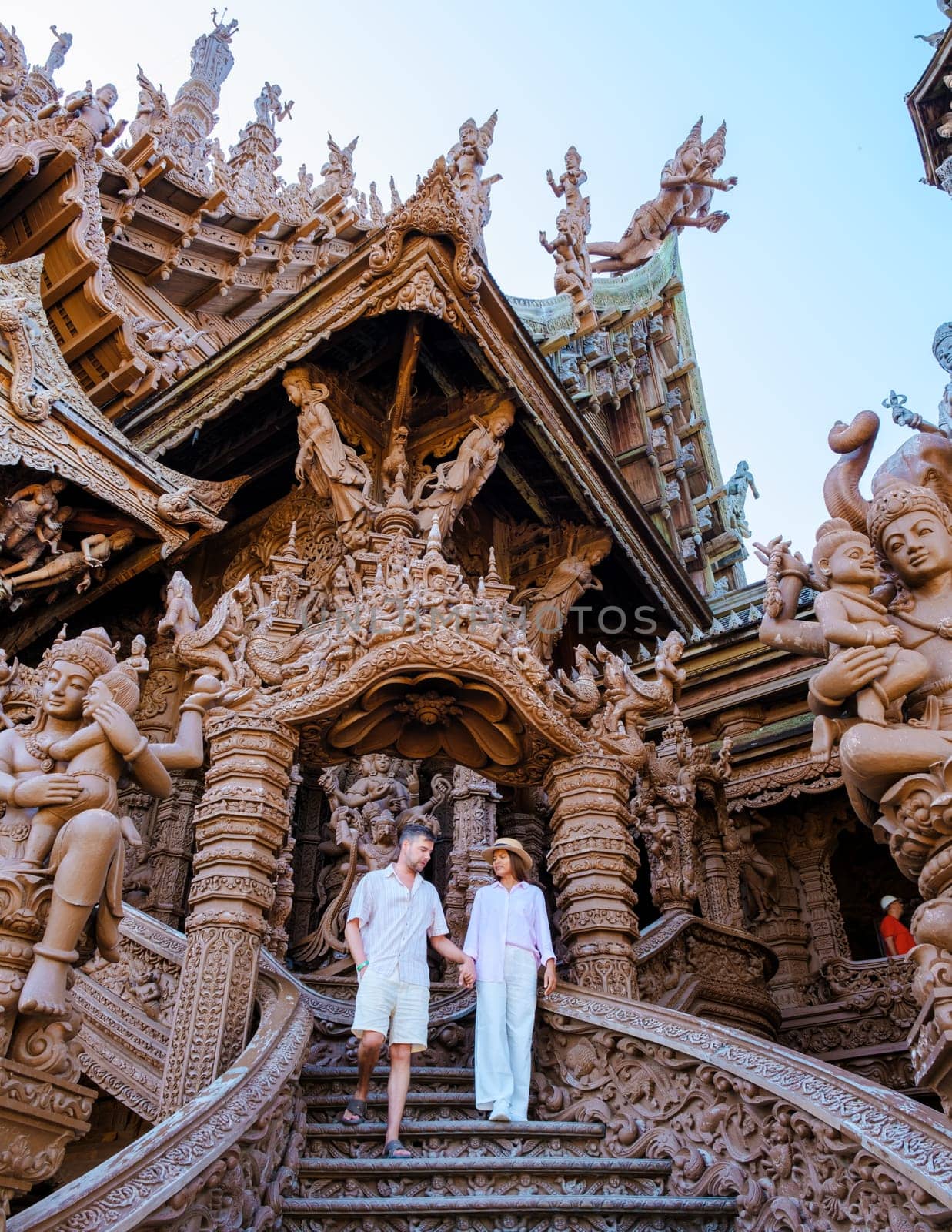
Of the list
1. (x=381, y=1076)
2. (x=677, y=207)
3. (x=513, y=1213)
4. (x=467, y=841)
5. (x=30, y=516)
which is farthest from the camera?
(x=677, y=207)

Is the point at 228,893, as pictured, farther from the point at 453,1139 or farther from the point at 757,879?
the point at 757,879

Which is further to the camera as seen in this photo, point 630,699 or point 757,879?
point 757,879

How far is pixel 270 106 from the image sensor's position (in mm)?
17688

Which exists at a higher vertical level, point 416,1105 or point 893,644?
point 893,644

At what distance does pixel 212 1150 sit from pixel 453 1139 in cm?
125

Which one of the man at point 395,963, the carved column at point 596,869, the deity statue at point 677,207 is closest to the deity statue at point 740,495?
the deity statue at point 677,207

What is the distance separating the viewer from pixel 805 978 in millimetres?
8461

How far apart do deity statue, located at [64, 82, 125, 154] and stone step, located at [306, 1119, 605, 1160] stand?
10.0 metres

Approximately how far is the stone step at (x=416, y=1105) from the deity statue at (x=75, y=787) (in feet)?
5.41

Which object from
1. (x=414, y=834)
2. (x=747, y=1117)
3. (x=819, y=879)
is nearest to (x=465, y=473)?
(x=414, y=834)

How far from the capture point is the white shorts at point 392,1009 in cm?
432

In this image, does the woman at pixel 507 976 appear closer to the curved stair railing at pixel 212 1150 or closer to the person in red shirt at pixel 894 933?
the curved stair railing at pixel 212 1150

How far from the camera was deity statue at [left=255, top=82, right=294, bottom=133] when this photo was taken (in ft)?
57.7

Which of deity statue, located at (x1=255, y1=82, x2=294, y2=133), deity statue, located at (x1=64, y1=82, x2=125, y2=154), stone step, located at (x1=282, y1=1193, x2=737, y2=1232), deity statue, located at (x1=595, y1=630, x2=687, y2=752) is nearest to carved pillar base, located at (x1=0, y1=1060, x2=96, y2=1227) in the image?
stone step, located at (x1=282, y1=1193, x2=737, y2=1232)
